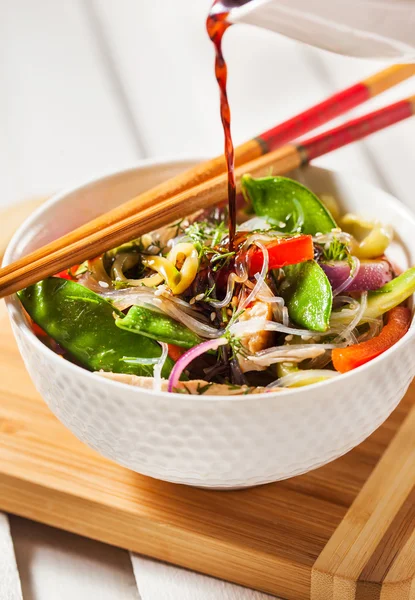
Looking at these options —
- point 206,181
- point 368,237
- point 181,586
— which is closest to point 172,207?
point 206,181

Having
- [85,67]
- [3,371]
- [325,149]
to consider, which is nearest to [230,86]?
[85,67]

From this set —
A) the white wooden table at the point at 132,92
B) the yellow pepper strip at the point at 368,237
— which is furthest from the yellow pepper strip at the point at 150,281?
the white wooden table at the point at 132,92

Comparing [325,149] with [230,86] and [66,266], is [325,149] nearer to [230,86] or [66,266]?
[66,266]

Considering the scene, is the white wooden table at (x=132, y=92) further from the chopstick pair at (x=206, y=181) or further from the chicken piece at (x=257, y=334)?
the chicken piece at (x=257, y=334)

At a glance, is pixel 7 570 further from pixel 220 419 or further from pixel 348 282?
pixel 348 282

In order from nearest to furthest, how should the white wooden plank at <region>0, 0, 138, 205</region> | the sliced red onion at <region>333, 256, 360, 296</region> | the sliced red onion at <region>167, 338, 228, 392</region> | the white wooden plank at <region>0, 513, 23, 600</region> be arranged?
the sliced red onion at <region>167, 338, 228, 392</region>, the white wooden plank at <region>0, 513, 23, 600</region>, the sliced red onion at <region>333, 256, 360, 296</region>, the white wooden plank at <region>0, 0, 138, 205</region>

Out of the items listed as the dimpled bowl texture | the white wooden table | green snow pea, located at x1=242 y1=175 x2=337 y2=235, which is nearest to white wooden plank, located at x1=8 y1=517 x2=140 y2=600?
the dimpled bowl texture

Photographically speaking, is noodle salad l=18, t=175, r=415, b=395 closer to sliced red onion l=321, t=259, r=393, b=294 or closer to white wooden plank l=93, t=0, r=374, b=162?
sliced red onion l=321, t=259, r=393, b=294
